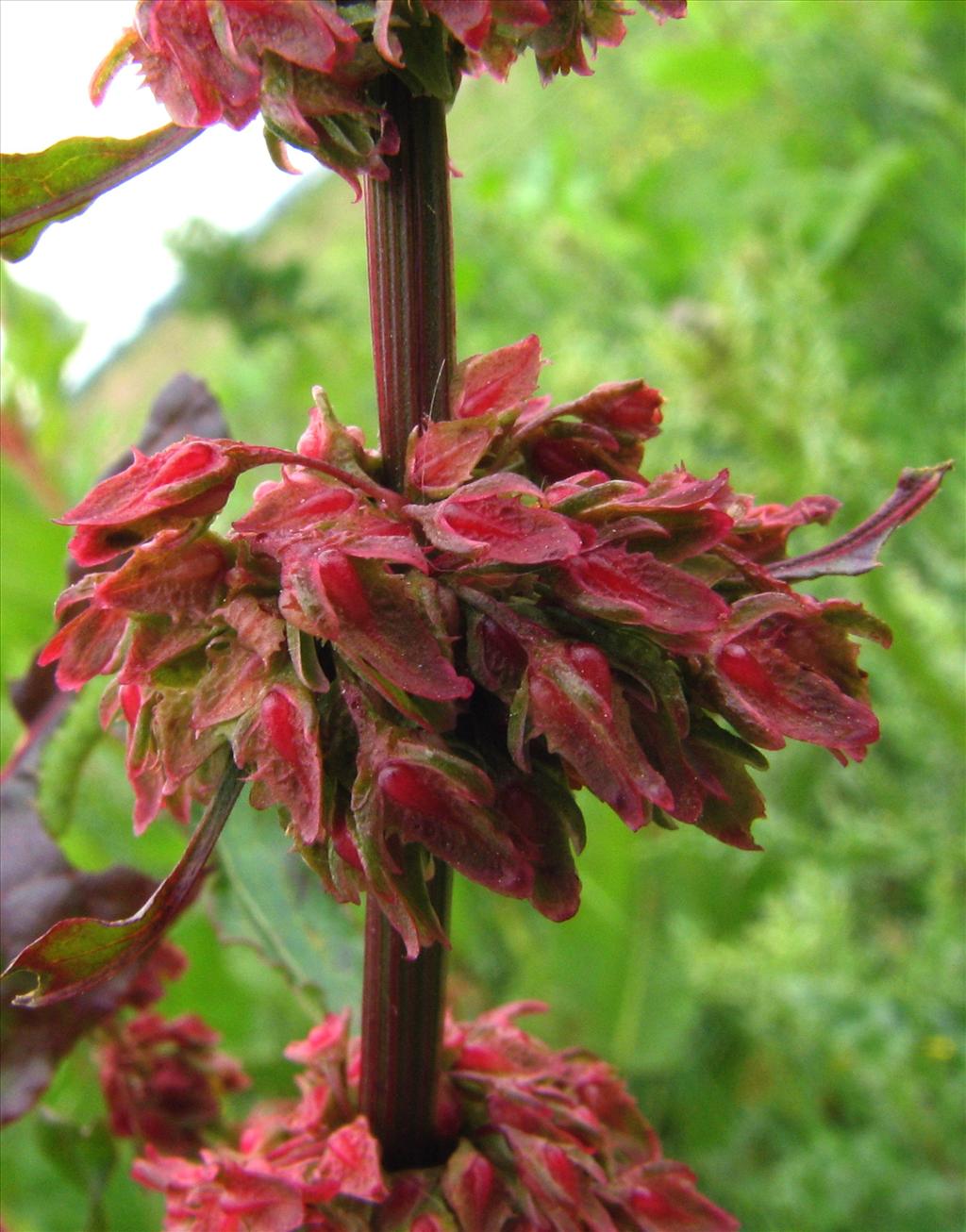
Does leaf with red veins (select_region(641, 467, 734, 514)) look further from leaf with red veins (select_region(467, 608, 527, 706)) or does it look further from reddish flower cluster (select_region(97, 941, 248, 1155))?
reddish flower cluster (select_region(97, 941, 248, 1155))

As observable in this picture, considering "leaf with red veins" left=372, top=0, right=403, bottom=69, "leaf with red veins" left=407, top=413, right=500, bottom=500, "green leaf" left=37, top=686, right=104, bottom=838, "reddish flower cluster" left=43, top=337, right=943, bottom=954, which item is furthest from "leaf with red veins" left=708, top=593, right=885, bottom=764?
"green leaf" left=37, top=686, right=104, bottom=838

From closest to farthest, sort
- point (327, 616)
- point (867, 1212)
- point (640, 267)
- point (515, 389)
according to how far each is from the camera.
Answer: point (327, 616), point (515, 389), point (867, 1212), point (640, 267)

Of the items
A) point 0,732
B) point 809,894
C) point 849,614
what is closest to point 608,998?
point 809,894

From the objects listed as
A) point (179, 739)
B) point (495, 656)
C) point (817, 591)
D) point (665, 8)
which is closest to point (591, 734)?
point (495, 656)

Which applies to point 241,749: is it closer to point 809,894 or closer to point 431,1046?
point 431,1046

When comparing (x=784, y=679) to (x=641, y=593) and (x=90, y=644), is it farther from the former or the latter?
(x=90, y=644)
